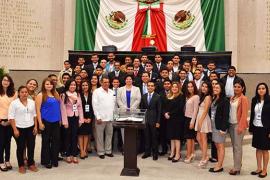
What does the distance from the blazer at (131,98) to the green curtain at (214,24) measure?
20.4 feet

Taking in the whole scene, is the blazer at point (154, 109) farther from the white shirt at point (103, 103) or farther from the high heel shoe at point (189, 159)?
the high heel shoe at point (189, 159)

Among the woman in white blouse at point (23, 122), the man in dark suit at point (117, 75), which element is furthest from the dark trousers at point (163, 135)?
the woman in white blouse at point (23, 122)

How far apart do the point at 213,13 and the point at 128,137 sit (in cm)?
817

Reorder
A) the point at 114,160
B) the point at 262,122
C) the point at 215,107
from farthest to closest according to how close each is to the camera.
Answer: the point at 114,160
the point at 215,107
the point at 262,122

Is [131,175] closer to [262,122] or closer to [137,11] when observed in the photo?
[262,122]

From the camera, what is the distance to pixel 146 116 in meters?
6.89

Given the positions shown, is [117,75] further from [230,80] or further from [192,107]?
[230,80]

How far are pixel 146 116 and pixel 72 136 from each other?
1.45 meters

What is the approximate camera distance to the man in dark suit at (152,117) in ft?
22.4

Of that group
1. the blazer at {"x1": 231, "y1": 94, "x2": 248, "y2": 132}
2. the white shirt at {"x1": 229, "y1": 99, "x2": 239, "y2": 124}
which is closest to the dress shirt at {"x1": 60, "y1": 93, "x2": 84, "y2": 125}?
the white shirt at {"x1": 229, "y1": 99, "x2": 239, "y2": 124}

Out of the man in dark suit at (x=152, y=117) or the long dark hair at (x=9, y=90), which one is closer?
the long dark hair at (x=9, y=90)

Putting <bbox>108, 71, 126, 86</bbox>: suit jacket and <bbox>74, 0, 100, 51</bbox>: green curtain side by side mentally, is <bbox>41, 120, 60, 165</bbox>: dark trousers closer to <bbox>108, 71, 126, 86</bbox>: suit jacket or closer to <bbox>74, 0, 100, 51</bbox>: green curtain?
<bbox>108, 71, 126, 86</bbox>: suit jacket

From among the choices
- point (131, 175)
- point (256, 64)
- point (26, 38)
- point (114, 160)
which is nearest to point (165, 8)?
point (256, 64)

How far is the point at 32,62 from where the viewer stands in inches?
504
